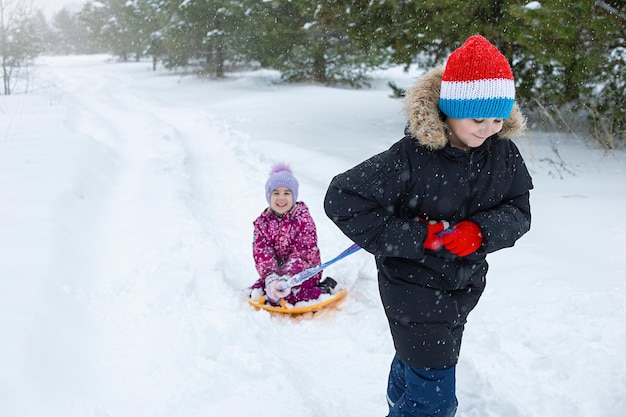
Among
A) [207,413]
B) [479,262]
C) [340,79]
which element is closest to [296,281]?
[207,413]

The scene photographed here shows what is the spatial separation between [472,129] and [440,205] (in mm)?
313

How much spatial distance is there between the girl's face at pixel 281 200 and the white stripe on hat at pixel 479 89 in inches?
107

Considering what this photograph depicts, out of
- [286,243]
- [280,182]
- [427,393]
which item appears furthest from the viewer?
[286,243]

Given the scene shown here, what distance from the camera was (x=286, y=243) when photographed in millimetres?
4758

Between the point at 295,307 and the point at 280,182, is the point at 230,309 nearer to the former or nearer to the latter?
the point at 295,307

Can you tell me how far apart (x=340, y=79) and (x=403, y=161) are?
20206 millimetres

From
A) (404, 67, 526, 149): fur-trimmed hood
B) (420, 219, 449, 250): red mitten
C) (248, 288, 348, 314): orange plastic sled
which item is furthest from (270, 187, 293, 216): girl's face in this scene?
(420, 219, 449, 250): red mitten

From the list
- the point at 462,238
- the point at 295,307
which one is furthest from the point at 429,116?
the point at 295,307

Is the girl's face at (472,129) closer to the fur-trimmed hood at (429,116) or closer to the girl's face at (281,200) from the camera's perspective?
the fur-trimmed hood at (429,116)

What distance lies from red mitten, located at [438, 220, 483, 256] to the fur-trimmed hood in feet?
1.05

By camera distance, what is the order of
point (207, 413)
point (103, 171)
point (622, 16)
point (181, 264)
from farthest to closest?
point (103, 171) < point (622, 16) < point (181, 264) < point (207, 413)

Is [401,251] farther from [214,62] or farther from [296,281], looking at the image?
[214,62]

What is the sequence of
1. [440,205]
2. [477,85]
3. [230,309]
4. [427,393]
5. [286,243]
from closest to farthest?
[477,85], [440,205], [427,393], [230,309], [286,243]

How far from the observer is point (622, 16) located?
6.46 meters
